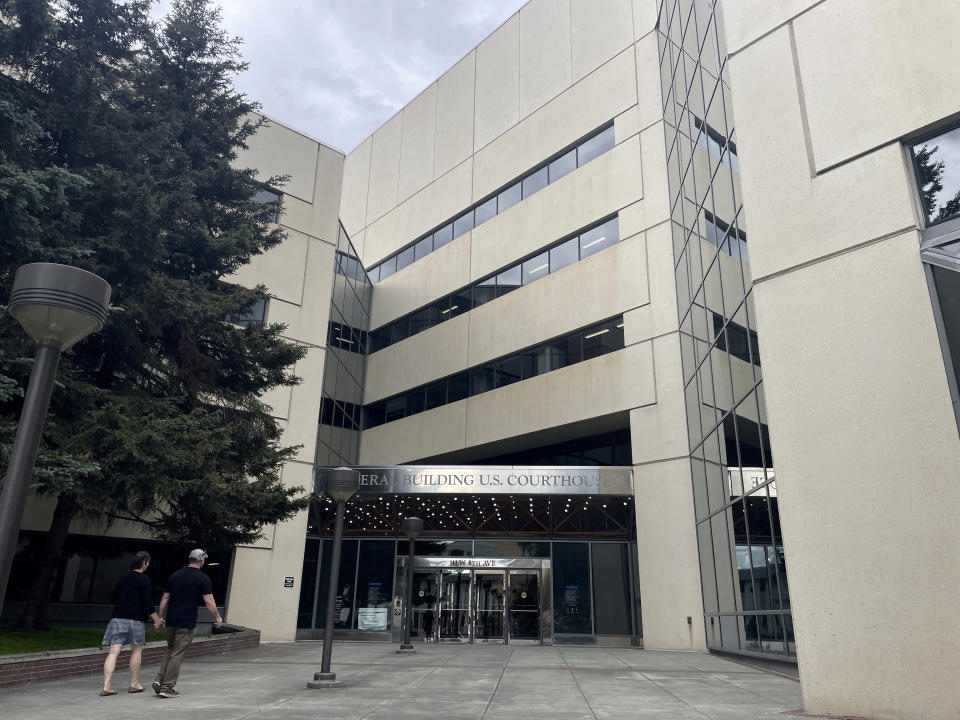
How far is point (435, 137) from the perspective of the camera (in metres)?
33.1

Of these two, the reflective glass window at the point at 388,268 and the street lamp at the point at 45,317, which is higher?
the reflective glass window at the point at 388,268

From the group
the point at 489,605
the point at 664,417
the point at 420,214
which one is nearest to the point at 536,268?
the point at 664,417

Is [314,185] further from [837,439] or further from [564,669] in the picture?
[837,439]

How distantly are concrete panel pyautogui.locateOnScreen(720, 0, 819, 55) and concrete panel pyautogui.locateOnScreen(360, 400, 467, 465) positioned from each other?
1740 cm

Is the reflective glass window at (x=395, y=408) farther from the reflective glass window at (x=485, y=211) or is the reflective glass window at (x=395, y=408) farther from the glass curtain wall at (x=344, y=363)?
the reflective glass window at (x=485, y=211)

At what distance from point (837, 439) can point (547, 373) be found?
15633 millimetres

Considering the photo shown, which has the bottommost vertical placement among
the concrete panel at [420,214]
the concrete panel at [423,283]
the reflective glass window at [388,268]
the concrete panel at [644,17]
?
the concrete panel at [423,283]

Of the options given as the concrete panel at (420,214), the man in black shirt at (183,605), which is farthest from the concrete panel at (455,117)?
the man in black shirt at (183,605)

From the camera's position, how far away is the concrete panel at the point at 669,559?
62.0 ft

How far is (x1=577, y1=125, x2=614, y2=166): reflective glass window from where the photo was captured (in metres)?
24.8

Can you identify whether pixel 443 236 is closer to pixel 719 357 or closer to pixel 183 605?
pixel 719 357

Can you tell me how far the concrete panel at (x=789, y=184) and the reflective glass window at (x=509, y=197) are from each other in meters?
16.8

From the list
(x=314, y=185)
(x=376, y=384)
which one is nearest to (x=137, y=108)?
(x=314, y=185)

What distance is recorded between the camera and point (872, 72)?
9.30 meters
